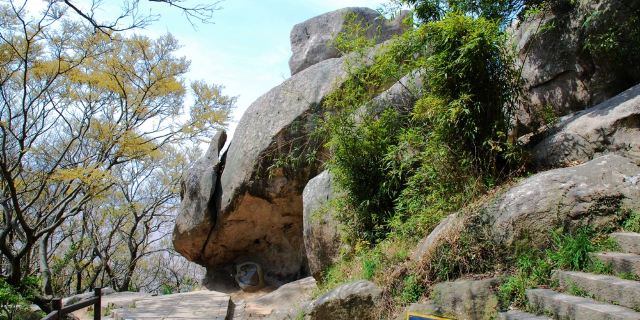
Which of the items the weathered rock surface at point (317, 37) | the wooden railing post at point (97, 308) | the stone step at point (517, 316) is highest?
the weathered rock surface at point (317, 37)

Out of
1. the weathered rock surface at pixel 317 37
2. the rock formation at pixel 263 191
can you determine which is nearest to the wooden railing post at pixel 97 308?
the rock formation at pixel 263 191

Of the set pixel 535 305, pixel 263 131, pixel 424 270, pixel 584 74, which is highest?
pixel 263 131

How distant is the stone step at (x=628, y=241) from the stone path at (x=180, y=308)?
281 inches

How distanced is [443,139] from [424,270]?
1.68 metres

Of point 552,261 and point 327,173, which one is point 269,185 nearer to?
point 327,173

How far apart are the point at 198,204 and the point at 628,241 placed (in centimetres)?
1077

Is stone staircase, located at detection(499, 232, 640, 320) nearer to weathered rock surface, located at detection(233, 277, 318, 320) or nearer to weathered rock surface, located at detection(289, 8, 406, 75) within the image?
weathered rock surface, located at detection(233, 277, 318, 320)

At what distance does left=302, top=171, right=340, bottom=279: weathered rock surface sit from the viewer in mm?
8297

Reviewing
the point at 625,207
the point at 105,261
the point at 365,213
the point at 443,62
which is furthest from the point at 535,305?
the point at 105,261

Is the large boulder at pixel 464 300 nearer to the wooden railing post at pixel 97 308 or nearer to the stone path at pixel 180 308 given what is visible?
the wooden railing post at pixel 97 308

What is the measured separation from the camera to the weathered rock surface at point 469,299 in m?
4.14

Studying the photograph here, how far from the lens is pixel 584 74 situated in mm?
6719

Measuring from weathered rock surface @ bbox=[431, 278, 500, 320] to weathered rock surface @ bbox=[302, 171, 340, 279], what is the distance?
12.1 ft

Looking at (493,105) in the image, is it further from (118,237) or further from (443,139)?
(118,237)
